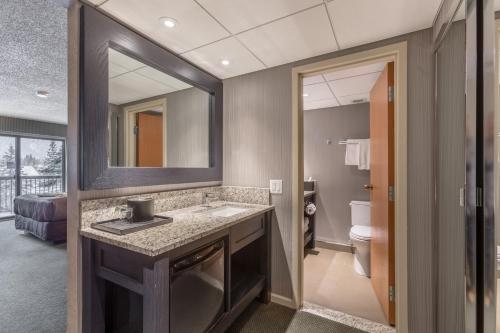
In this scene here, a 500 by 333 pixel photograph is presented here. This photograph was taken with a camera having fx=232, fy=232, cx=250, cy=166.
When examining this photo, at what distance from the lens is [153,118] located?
6.40 ft

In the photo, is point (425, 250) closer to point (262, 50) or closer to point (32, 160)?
point (262, 50)

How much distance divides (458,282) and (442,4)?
149 centimetres

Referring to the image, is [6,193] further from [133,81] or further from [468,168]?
[468,168]

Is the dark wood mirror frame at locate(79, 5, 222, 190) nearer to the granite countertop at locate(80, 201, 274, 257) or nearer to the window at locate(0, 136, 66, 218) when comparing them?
the granite countertop at locate(80, 201, 274, 257)

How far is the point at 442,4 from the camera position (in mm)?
1297

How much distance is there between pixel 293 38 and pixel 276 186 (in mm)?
1192

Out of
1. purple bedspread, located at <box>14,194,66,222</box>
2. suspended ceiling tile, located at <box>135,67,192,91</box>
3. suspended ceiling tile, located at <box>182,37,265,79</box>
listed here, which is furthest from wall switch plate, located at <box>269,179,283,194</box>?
purple bedspread, located at <box>14,194,66,222</box>

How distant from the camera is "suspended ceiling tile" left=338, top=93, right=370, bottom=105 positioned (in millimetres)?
3023

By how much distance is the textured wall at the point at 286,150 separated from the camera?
1.55 meters

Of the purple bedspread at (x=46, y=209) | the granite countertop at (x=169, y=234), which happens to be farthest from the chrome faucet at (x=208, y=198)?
the purple bedspread at (x=46, y=209)

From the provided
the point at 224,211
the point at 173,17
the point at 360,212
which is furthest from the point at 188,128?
the point at 360,212

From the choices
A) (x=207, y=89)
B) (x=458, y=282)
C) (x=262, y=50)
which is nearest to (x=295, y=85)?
(x=262, y=50)

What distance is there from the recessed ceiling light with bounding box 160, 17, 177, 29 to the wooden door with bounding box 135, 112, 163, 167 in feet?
2.24

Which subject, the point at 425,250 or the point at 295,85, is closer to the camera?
the point at 425,250
